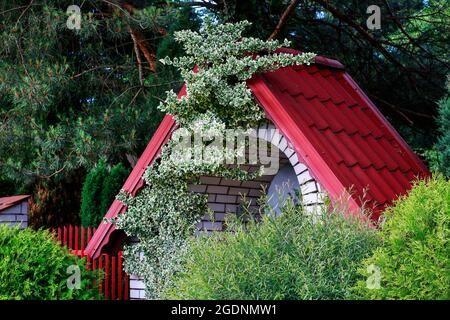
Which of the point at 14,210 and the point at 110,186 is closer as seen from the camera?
the point at 14,210

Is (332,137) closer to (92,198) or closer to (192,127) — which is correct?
(192,127)

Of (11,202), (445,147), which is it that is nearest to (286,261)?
(445,147)

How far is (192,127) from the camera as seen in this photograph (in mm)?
7945

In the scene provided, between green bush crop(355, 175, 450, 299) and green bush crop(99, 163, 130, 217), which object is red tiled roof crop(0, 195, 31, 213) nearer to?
green bush crop(99, 163, 130, 217)

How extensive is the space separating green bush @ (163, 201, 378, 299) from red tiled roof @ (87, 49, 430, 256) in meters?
0.79

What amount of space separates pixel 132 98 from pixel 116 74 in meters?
1.29

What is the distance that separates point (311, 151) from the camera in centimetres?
714

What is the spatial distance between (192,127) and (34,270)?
2379 millimetres

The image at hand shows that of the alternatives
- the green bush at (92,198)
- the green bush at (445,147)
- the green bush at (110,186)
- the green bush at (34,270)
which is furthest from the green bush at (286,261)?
the green bush at (92,198)

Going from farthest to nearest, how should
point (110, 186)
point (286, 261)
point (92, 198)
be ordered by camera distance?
point (92, 198)
point (110, 186)
point (286, 261)

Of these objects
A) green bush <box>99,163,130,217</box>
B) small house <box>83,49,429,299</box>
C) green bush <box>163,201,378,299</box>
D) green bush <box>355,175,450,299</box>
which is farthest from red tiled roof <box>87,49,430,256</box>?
green bush <box>99,163,130,217</box>

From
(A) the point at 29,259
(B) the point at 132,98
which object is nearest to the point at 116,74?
(B) the point at 132,98

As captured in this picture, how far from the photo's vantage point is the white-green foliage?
7.81 metres
